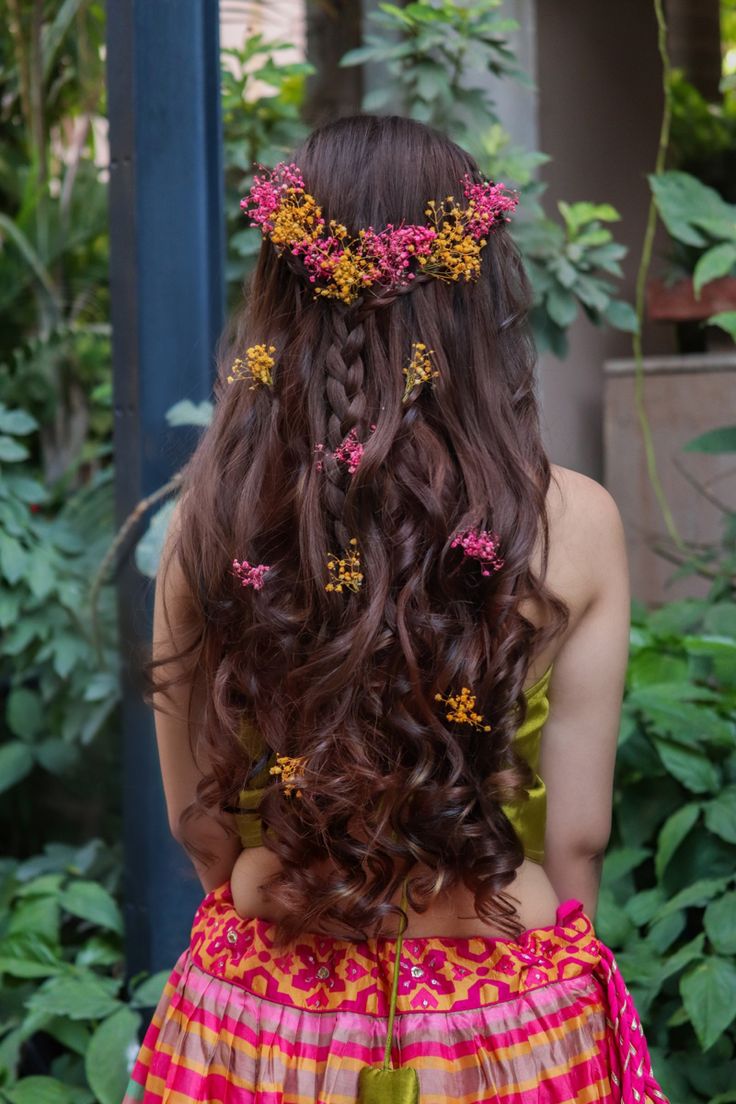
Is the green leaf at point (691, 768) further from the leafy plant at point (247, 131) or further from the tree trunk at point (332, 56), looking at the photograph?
the tree trunk at point (332, 56)

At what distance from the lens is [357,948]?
53.8 inches

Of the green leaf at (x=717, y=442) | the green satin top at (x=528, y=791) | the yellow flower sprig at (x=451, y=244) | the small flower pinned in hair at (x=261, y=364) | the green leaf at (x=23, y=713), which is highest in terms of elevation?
the yellow flower sprig at (x=451, y=244)

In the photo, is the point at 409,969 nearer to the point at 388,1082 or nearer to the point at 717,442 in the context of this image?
the point at 388,1082

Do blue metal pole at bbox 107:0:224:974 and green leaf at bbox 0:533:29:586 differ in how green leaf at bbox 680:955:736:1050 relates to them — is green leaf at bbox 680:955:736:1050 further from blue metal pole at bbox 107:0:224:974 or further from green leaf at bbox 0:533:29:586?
green leaf at bbox 0:533:29:586

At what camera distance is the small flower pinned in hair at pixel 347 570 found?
1.28 metres

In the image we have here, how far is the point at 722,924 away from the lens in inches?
73.9

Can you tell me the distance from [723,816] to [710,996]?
315 millimetres

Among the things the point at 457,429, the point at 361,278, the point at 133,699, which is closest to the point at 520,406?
the point at 457,429

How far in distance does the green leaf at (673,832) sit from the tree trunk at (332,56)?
226 cm

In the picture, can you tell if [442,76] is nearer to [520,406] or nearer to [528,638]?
[520,406]

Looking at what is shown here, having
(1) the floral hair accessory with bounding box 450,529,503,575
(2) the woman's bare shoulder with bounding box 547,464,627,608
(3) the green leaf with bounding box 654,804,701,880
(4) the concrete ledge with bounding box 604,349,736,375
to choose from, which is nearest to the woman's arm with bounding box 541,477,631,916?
(2) the woman's bare shoulder with bounding box 547,464,627,608

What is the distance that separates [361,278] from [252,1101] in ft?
2.96

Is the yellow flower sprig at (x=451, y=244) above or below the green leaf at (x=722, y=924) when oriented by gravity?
above

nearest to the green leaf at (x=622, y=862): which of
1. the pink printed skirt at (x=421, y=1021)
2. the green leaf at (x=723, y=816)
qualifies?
the green leaf at (x=723, y=816)
